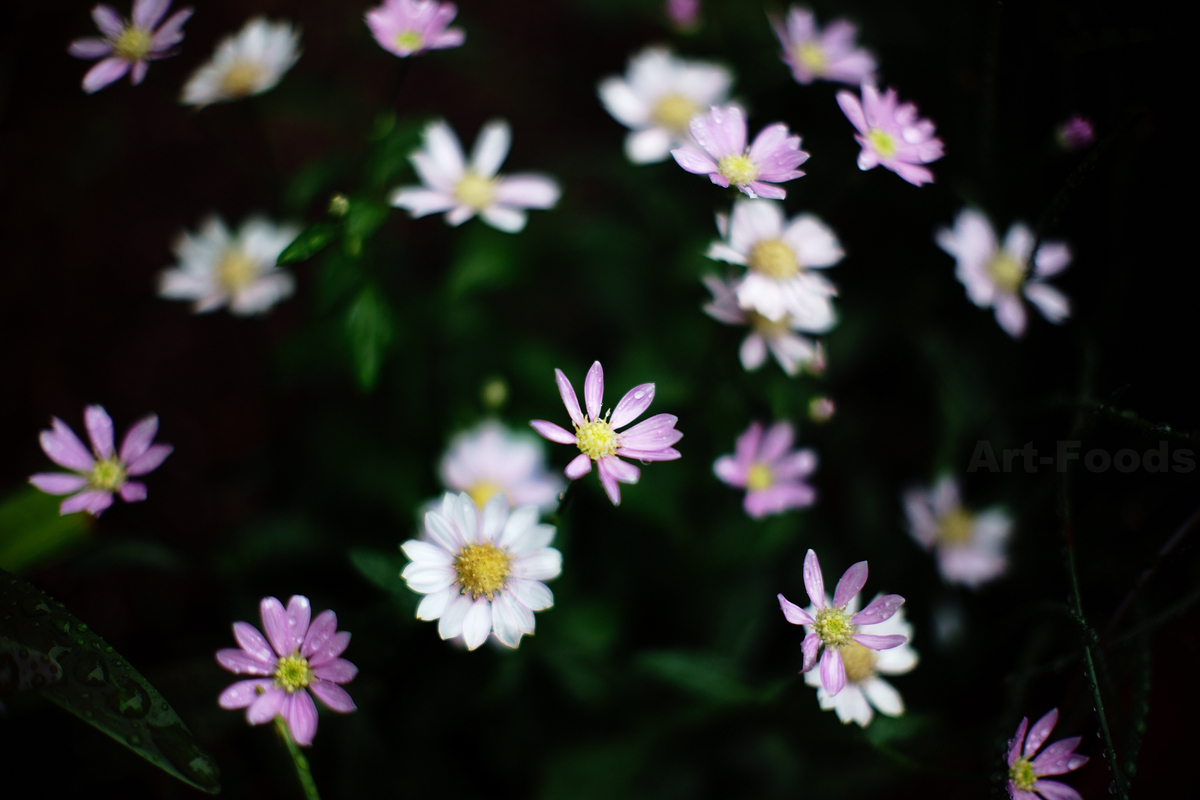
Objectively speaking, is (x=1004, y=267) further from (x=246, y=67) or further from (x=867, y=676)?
(x=246, y=67)

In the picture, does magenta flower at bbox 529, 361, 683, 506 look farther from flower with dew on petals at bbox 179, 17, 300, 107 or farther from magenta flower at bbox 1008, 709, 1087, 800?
flower with dew on petals at bbox 179, 17, 300, 107

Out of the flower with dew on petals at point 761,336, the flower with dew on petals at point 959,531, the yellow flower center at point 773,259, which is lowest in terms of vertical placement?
the flower with dew on petals at point 959,531

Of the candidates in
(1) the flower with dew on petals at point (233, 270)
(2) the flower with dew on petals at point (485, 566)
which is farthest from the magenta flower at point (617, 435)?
(1) the flower with dew on petals at point (233, 270)

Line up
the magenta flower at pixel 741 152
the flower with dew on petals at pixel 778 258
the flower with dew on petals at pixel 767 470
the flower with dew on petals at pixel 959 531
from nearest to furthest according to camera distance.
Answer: the magenta flower at pixel 741 152 → the flower with dew on petals at pixel 778 258 → the flower with dew on petals at pixel 767 470 → the flower with dew on petals at pixel 959 531

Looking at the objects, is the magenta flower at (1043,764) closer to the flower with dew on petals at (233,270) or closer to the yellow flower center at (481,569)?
the yellow flower center at (481,569)

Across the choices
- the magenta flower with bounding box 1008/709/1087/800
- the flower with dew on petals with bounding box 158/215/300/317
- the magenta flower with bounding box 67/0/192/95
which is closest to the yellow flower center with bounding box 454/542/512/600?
the magenta flower with bounding box 1008/709/1087/800

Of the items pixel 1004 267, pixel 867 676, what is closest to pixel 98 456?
pixel 867 676
